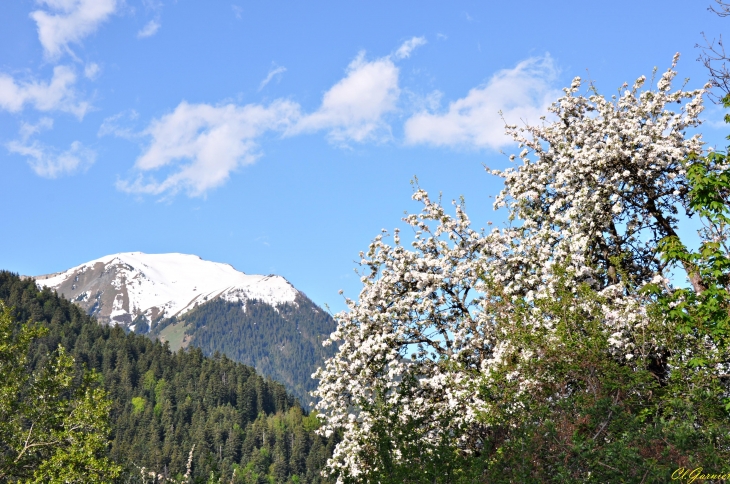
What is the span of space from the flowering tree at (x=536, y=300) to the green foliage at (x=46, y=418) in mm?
11196

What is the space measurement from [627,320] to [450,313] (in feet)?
19.9

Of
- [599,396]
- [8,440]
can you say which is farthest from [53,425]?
[599,396]

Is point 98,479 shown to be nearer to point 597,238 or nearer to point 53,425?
point 53,425

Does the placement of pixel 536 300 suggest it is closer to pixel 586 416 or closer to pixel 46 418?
pixel 586 416

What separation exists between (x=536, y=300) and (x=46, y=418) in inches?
914

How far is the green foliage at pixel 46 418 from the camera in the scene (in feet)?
89.5

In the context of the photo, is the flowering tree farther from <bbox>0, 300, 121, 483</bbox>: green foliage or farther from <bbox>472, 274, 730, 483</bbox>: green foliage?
<bbox>0, 300, 121, 483</bbox>: green foliage

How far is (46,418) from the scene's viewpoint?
29.5m

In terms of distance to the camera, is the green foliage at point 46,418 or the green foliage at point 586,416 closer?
the green foliage at point 586,416

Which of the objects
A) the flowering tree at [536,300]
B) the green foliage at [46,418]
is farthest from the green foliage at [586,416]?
the green foliage at [46,418]

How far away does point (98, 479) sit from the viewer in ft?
85.8

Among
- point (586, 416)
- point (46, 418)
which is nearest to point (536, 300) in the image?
point (586, 416)

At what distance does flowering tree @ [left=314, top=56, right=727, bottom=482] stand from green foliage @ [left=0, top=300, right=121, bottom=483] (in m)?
11.2

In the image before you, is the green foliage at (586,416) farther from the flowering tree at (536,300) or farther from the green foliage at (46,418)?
the green foliage at (46,418)
